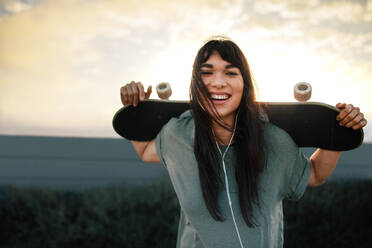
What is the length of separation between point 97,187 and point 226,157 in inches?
158

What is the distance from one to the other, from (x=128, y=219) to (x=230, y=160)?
329 centimetres

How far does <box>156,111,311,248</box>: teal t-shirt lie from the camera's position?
168 cm

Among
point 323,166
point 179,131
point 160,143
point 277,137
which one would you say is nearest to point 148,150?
point 160,143

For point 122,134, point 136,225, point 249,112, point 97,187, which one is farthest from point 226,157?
point 97,187

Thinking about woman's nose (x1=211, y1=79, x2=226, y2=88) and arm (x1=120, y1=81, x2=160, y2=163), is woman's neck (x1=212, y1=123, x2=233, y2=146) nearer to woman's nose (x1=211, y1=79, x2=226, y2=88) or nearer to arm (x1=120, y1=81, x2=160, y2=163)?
woman's nose (x1=211, y1=79, x2=226, y2=88)

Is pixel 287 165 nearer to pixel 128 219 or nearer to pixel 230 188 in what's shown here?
pixel 230 188

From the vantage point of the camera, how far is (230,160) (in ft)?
5.85

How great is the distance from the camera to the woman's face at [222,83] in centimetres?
173

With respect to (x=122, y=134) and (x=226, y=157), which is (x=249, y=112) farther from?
(x=122, y=134)

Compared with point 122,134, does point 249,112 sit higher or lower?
higher

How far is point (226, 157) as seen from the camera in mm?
1784

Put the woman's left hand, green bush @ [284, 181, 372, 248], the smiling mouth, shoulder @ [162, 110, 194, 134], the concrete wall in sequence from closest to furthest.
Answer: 1. the woman's left hand
2. the smiling mouth
3. shoulder @ [162, 110, 194, 134]
4. green bush @ [284, 181, 372, 248]
5. the concrete wall

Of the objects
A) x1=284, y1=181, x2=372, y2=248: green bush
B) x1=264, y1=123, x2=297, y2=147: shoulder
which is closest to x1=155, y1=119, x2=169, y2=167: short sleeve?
x1=264, y1=123, x2=297, y2=147: shoulder

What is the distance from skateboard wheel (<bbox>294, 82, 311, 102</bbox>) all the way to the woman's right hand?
0.76 m
